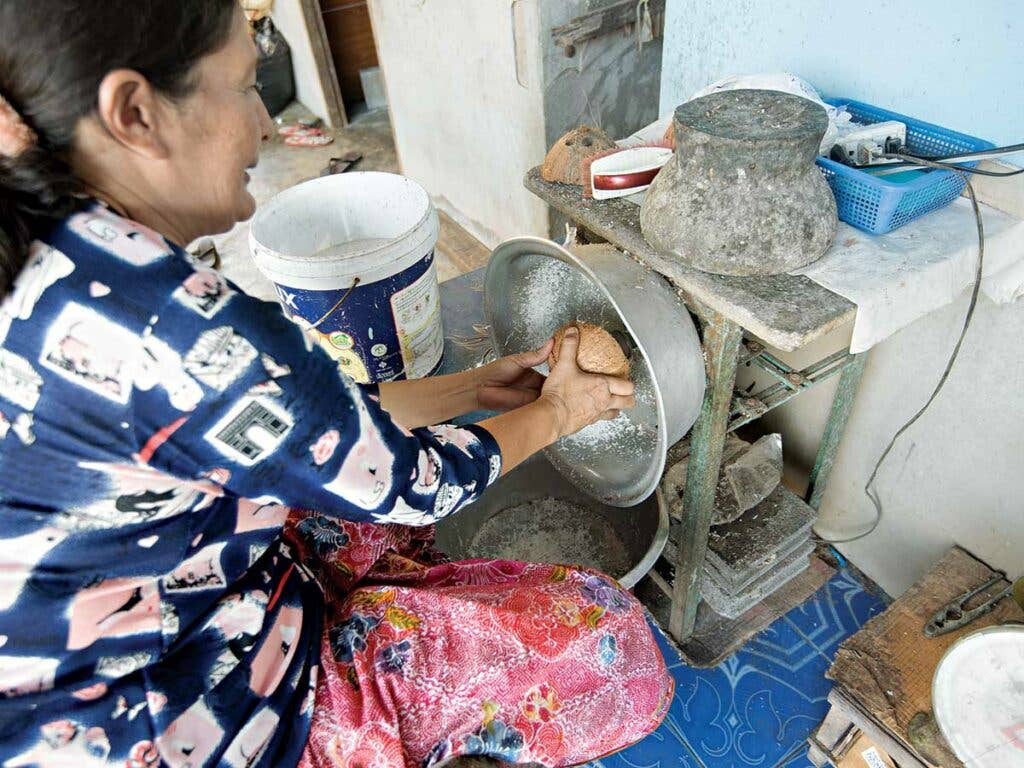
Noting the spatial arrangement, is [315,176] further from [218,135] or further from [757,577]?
[218,135]

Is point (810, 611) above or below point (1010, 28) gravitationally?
below

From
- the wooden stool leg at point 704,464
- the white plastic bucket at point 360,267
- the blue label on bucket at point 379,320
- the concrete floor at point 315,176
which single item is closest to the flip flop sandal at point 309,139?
the concrete floor at point 315,176

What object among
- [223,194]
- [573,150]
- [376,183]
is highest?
[223,194]

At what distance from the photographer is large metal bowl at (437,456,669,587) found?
1836 millimetres

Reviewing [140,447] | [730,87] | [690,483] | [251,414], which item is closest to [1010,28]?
[730,87]

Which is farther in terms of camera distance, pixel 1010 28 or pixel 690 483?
pixel 690 483

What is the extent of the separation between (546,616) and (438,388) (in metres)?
0.53

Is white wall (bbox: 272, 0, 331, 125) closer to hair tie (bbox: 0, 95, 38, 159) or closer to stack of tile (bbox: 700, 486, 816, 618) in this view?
stack of tile (bbox: 700, 486, 816, 618)

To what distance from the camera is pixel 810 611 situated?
1901 mm

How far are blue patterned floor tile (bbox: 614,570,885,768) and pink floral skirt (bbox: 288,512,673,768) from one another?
0.59 meters

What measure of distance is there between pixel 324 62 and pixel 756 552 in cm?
465

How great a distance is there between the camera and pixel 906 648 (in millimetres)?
1457

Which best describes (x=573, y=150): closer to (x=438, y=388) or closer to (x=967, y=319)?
(x=438, y=388)

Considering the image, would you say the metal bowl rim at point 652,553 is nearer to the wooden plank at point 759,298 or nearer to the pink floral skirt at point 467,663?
the pink floral skirt at point 467,663
